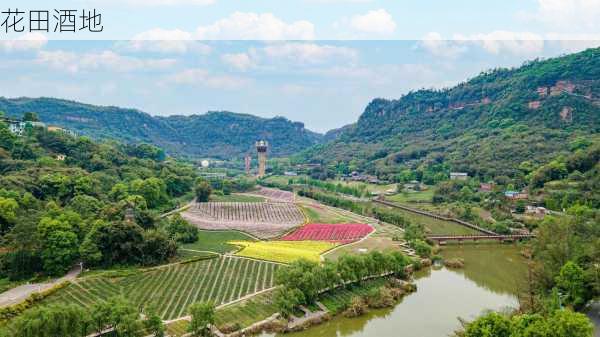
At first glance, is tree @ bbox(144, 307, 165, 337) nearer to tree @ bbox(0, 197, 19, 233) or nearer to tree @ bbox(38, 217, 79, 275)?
tree @ bbox(38, 217, 79, 275)

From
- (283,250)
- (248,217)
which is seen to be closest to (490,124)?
(248,217)

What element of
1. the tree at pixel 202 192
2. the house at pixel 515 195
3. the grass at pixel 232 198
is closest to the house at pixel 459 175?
the house at pixel 515 195

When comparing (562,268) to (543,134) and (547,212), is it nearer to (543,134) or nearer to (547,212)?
Result: (547,212)

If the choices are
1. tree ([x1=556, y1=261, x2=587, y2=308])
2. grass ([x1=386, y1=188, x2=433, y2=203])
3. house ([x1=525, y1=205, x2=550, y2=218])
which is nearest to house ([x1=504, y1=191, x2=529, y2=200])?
house ([x1=525, y1=205, x2=550, y2=218])

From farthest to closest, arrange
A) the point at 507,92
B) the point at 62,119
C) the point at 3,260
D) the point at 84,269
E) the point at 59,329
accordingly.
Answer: the point at 62,119
the point at 507,92
the point at 84,269
the point at 3,260
the point at 59,329

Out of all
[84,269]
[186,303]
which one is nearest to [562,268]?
[186,303]

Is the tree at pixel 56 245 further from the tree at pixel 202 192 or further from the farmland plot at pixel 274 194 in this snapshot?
the farmland plot at pixel 274 194
